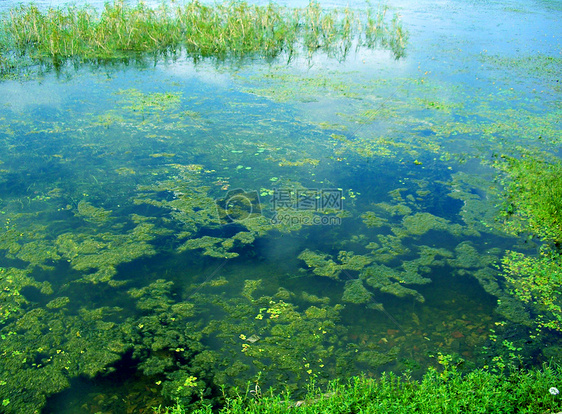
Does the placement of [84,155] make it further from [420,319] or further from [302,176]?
[420,319]

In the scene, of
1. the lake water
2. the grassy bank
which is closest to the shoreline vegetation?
the lake water

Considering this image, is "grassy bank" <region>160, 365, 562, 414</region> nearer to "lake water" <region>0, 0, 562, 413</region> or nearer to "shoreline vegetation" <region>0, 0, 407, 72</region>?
"lake water" <region>0, 0, 562, 413</region>

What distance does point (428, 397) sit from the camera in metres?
2.03

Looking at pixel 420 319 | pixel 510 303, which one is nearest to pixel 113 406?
pixel 420 319

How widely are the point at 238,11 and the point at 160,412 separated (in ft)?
26.3

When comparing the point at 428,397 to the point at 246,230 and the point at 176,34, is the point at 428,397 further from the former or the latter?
the point at 176,34

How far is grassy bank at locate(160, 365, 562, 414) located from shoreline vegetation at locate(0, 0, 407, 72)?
22.5 feet

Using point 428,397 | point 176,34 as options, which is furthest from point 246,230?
point 176,34

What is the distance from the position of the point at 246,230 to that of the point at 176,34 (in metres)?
6.04

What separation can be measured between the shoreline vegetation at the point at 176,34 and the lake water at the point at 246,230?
3.77ft

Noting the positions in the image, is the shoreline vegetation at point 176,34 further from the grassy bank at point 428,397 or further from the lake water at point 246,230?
the grassy bank at point 428,397

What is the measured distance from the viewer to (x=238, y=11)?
851 centimetres

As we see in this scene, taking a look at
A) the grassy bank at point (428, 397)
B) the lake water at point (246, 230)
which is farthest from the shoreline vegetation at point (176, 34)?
the grassy bank at point (428, 397)

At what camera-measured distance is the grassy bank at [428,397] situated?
1.97 m
